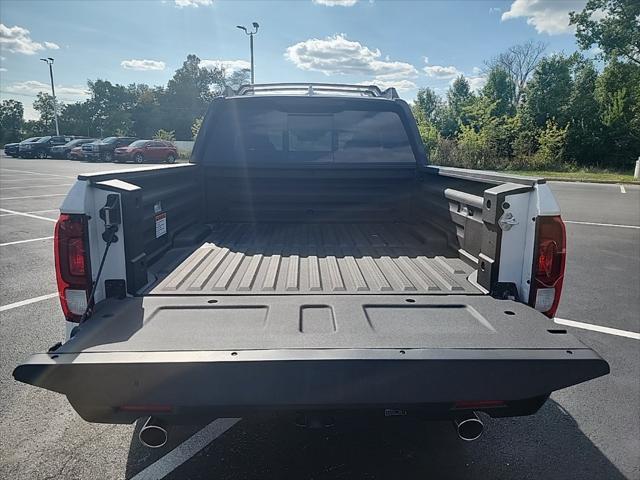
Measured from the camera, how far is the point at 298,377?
165 cm

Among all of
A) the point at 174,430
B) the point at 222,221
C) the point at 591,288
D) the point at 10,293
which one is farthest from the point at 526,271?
the point at 10,293

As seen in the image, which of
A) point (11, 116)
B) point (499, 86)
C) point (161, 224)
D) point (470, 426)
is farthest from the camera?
point (11, 116)

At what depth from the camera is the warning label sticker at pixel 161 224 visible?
111 inches

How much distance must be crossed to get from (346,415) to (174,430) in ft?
5.11

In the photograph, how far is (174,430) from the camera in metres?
2.87

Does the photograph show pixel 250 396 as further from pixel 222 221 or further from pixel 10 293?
pixel 10 293

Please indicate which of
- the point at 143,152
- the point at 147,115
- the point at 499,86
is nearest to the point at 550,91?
the point at 499,86

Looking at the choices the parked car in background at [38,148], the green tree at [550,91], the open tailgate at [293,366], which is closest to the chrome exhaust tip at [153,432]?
the open tailgate at [293,366]

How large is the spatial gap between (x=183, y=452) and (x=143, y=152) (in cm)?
3053

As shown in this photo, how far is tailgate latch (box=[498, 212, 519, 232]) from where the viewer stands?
7.43ft

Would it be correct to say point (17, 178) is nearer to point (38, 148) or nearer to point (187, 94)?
point (38, 148)

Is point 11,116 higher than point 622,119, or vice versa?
point 11,116

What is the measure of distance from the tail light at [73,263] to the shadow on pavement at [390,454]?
103 centimetres

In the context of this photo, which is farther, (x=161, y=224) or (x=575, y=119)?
(x=575, y=119)
